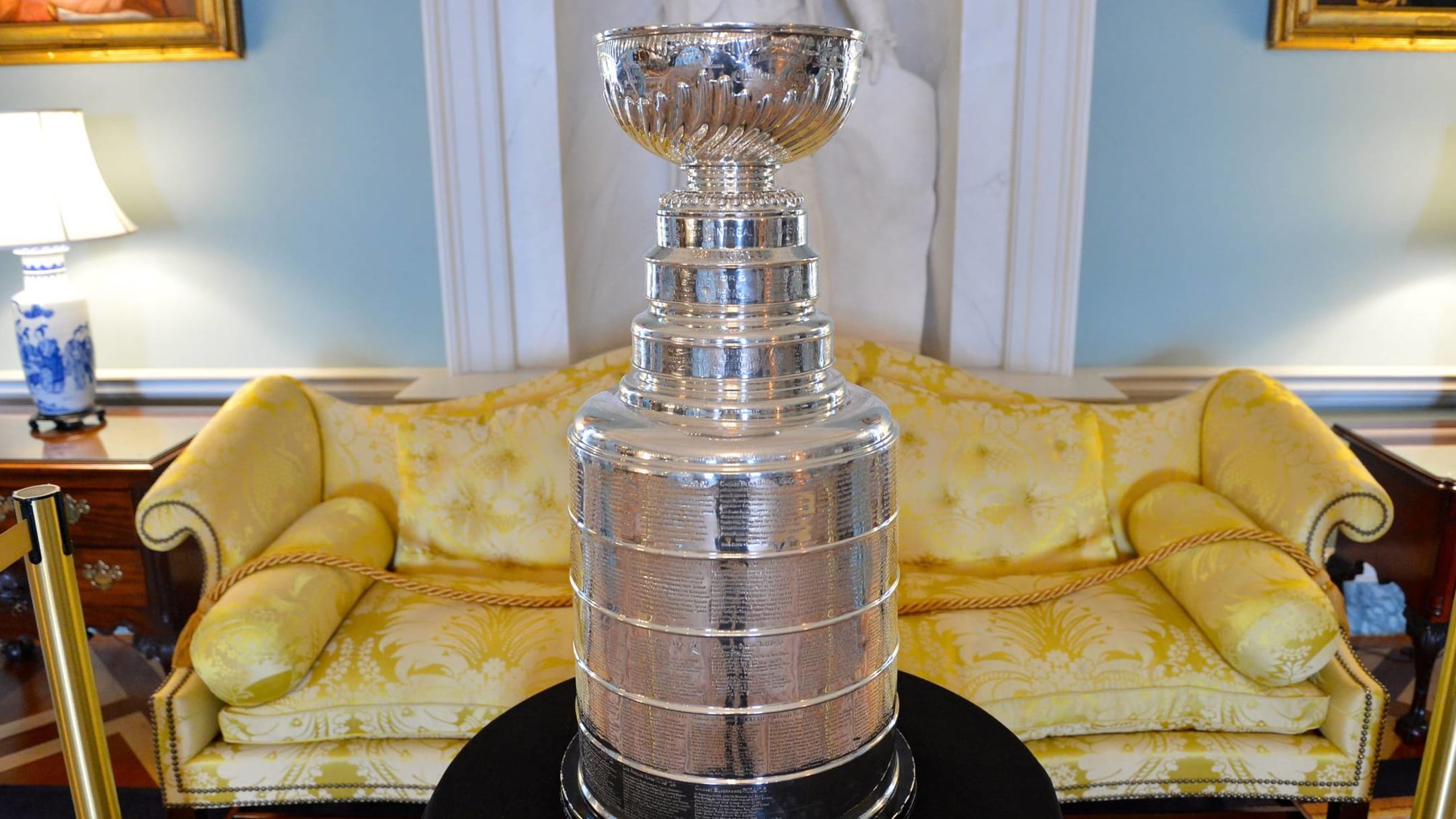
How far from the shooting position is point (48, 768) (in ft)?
7.45

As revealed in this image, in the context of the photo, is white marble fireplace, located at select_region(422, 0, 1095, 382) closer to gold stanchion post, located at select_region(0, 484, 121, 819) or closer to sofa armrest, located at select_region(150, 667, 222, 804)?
sofa armrest, located at select_region(150, 667, 222, 804)

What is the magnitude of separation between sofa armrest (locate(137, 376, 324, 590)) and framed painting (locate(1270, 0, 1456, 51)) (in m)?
2.32

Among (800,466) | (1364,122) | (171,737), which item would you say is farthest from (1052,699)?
(1364,122)

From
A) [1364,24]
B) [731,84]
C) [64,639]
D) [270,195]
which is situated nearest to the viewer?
[731,84]

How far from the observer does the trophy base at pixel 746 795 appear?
0.88 meters

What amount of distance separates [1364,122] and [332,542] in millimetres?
2483

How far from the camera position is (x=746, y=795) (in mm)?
878

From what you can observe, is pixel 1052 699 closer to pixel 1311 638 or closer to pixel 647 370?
pixel 1311 638

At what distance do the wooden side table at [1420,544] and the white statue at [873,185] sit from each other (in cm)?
108

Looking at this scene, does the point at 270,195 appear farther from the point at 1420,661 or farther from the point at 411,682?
the point at 1420,661

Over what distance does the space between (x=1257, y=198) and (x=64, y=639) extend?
260 centimetres

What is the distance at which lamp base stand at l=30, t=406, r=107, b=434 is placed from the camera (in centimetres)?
248

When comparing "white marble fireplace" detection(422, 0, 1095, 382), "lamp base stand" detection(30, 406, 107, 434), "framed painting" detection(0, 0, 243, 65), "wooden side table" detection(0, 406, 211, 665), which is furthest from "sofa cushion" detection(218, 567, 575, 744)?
"framed painting" detection(0, 0, 243, 65)

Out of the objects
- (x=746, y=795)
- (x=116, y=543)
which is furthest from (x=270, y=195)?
(x=746, y=795)
